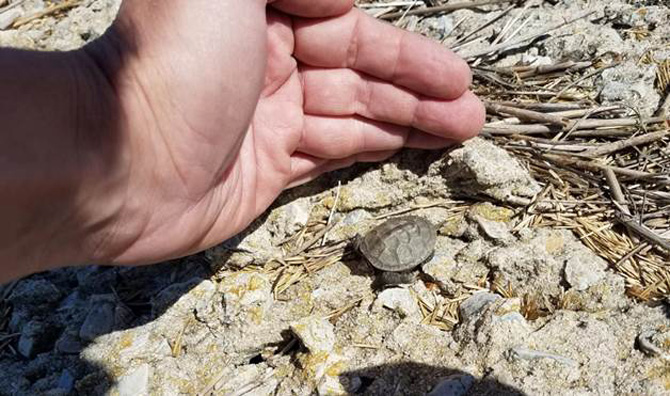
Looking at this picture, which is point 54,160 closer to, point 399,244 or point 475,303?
point 399,244

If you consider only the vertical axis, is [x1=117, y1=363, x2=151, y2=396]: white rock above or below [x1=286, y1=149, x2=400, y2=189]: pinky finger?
below

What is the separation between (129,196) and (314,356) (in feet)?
2.82

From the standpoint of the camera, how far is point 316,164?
10.0 feet

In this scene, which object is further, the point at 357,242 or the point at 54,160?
the point at 357,242

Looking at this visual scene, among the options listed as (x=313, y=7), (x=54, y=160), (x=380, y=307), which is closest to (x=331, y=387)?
(x=380, y=307)

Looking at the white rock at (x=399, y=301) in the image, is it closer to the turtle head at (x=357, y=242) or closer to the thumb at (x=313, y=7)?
the turtle head at (x=357, y=242)

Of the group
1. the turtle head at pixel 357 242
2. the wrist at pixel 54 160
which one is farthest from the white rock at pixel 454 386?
the wrist at pixel 54 160

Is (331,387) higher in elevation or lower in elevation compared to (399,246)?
lower

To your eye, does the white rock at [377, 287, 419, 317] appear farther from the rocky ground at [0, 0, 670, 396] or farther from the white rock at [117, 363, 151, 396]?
the white rock at [117, 363, 151, 396]

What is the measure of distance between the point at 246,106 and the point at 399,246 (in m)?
0.75

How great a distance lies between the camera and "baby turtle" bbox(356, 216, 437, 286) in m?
2.72

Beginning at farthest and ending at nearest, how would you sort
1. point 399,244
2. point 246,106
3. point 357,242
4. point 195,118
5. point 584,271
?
point 357,242 < point 399,244 < point 584,271 < point 246,106 < point 195,118

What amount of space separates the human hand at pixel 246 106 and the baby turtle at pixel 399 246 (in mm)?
310

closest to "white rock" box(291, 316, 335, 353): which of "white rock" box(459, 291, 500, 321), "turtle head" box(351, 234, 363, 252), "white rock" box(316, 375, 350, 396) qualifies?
"white rock" box(316, 375, 350, 396)
